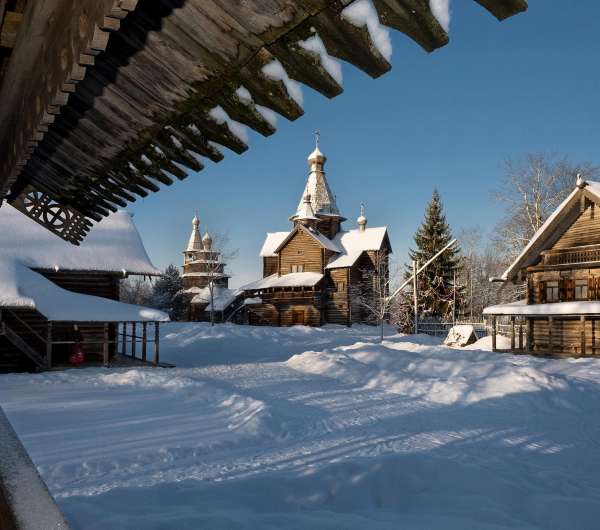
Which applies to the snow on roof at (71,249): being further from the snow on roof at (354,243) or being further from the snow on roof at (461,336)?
the snow on roof at (354,243)

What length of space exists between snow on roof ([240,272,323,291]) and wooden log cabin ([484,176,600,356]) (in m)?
20.3

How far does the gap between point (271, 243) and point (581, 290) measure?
1306 inches

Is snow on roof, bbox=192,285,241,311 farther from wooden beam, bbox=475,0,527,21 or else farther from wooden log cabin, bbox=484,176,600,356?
wooden beam, bbox=475,0,527,21

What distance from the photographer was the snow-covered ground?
16.8 ft

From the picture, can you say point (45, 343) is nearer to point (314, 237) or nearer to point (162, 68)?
point (162, 68)

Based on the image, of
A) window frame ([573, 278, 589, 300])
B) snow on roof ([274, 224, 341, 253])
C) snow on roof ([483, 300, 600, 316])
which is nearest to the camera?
snow on roof ([483, 300, 600, 316])

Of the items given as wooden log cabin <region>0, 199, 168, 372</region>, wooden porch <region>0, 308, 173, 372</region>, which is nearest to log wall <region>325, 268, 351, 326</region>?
wooden log cabin <region>0, 199, 168, 372</region>

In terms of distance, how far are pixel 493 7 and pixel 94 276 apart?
879 inches

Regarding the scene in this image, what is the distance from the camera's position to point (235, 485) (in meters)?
5.73

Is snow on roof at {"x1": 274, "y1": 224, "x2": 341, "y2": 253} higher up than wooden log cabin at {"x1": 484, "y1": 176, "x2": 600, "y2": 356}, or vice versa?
snow on roof at {"x1": 274, "y1": 224, "x2": 341, "y2": 253}

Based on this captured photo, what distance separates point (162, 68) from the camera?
202 centimetres

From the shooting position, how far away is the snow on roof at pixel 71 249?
20.3 m

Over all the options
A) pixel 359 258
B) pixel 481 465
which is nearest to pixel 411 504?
pixel 481 465

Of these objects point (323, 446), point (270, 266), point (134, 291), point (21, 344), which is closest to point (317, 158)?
point (270, 266)
